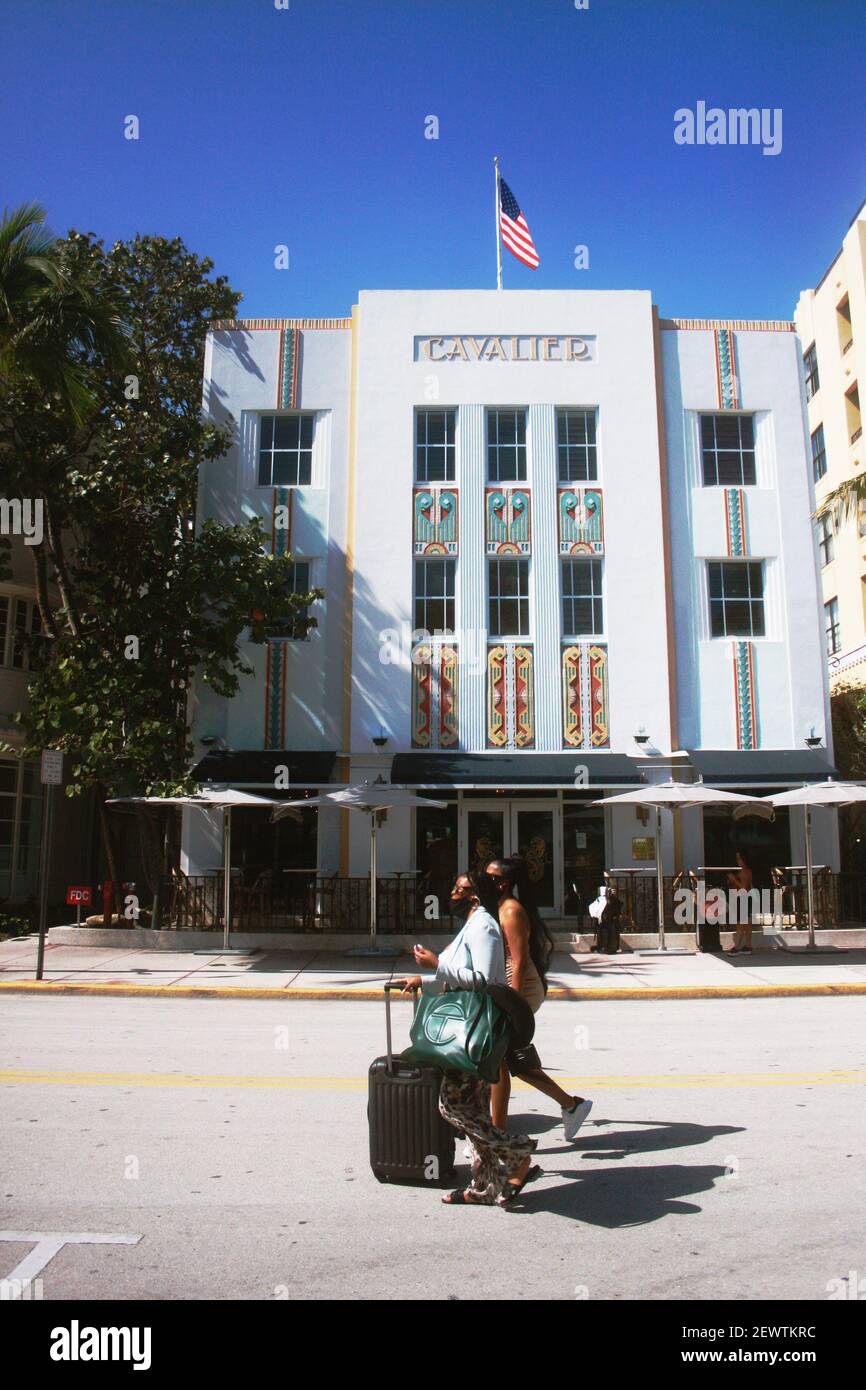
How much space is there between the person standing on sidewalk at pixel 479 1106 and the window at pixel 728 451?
713 inches

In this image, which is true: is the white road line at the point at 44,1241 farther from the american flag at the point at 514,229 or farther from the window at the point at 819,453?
the window at the point at 819,453

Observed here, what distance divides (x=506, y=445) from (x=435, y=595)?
3557mm

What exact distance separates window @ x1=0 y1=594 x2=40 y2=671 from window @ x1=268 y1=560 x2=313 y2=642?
583cm

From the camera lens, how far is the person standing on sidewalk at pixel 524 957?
5.86 meters

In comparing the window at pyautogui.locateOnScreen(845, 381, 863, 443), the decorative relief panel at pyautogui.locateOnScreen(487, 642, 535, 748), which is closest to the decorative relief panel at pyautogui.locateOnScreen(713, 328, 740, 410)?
the decorative relief panel at pyautogui.locateOnScreen(487, 642, 535, 748)

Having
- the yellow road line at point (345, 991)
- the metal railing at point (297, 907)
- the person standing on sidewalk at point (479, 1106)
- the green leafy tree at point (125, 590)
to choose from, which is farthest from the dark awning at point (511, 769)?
the person standing on sidewalk at point (479, 1106)

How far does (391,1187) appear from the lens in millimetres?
5586

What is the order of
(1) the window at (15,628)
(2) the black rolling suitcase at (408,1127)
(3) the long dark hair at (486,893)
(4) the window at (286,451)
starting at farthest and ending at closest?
1. (1) the window at (15,628)
2. (4) the window at (286,451)
3. (3) the long dark hair at (486,893)
4. (2) the black rolling suitcase at (408,1127)

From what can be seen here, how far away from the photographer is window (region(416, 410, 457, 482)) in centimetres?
2178

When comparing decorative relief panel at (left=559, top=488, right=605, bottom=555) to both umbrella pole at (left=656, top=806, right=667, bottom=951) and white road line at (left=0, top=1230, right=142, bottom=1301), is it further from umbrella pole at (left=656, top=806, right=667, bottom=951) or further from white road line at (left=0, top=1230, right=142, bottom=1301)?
white road line at (left=0, top=1230, right=142, bottom=1301)

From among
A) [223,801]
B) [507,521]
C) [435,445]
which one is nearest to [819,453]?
[507,521]

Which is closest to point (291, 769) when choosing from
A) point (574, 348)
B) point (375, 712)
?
point (375, 712)

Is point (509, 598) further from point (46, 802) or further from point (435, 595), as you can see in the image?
point (46, 802)

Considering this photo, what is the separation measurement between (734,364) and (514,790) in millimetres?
10175
